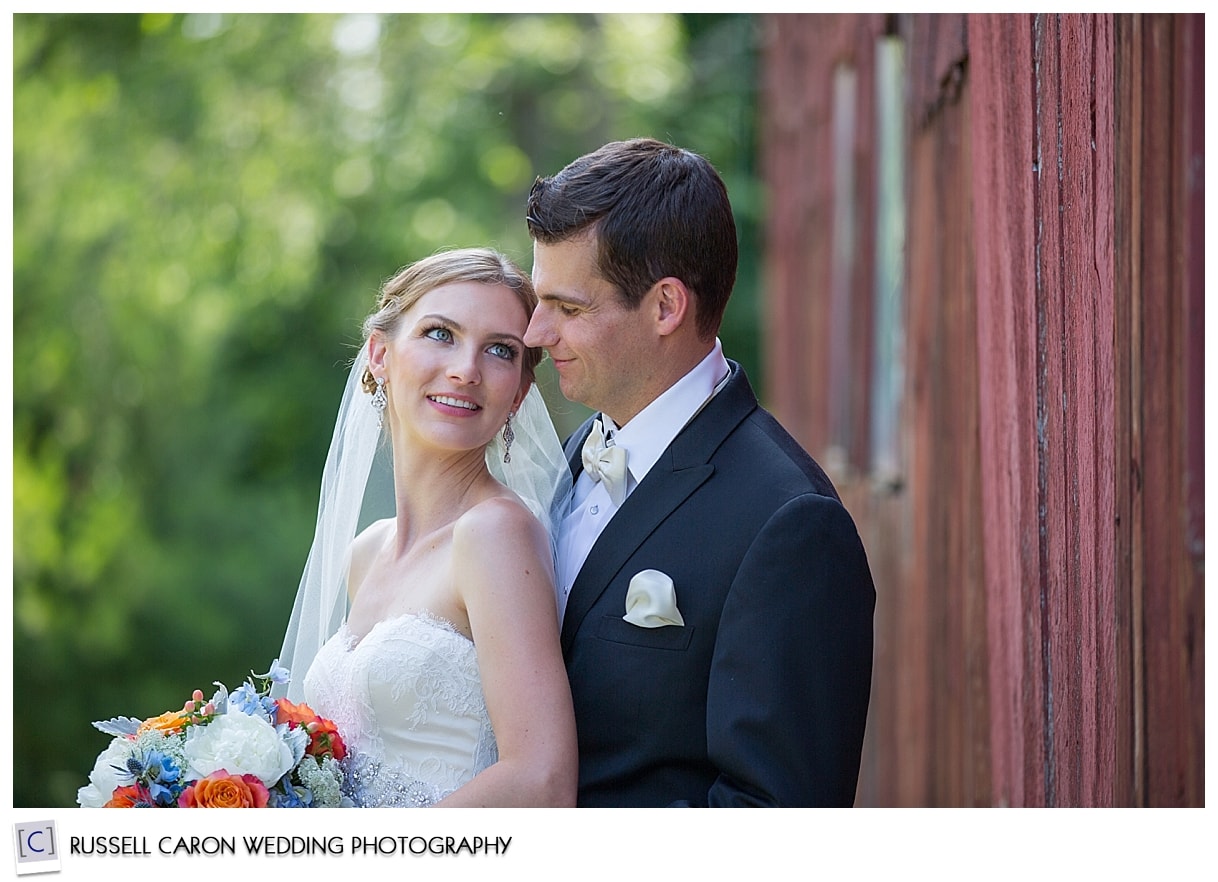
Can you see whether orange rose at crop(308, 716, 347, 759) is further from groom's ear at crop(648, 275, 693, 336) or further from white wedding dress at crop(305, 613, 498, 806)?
groom's ear at crop(648, 275, 693, 336)

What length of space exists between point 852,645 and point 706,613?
0.74 feet

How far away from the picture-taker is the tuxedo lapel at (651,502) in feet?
7.45

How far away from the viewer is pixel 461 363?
2.41 m

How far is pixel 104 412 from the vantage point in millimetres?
12180

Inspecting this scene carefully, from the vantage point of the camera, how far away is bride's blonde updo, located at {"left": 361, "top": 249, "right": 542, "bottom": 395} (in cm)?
248

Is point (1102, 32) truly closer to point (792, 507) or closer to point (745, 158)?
point (792, 507)

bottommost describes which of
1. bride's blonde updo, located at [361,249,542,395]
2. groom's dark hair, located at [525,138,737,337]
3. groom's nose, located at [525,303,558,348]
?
groom's nose, located at [525,303,558,348]

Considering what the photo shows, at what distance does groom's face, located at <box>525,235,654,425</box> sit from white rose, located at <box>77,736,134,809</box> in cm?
93

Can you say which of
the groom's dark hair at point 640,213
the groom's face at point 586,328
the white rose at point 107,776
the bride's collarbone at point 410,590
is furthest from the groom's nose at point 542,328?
the white rose at point 107,776

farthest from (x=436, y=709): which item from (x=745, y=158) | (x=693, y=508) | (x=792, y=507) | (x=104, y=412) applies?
(x=745, y=158)

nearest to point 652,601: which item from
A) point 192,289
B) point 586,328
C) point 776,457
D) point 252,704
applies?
point 776,457

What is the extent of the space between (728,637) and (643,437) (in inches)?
16.6
